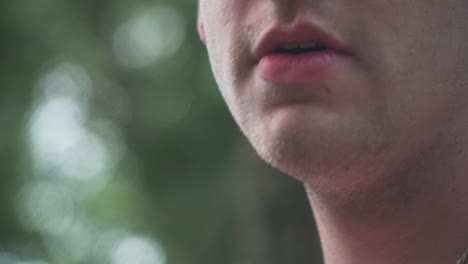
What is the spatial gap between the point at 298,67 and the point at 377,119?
263mm

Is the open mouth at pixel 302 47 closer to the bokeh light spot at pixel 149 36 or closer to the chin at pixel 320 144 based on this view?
the chin at pixel 320 144

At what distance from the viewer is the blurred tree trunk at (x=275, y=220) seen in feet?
21.2

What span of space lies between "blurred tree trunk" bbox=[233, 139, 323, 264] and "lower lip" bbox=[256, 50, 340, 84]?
3.46 meters

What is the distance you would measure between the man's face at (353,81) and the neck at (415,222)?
0.46 feet

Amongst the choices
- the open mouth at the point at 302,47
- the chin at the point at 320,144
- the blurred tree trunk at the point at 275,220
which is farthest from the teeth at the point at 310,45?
the blurred tree trunk at the point at 275,220

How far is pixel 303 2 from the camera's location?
2.96 meters

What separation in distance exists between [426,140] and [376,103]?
21 cm

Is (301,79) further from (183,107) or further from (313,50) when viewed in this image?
(183,107)

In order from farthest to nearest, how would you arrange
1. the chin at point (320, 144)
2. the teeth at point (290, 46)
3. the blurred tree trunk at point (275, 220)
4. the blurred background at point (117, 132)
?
the blurred background at point (117, 132) → the blurred tree trunk at point (275, 220) → the teeth at point (290, 46) → the chin at point (320, 144)

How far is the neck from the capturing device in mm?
3064

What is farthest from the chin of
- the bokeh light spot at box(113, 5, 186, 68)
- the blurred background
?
the bokeh light spot at box(113, 5, 186, 68)

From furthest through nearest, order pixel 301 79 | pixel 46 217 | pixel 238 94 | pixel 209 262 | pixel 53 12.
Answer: pixel 46 217 → pixel 53 12 → pixel 209 262 → pixel 238 94 → pixel 301 79

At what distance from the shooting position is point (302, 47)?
9.81 feet

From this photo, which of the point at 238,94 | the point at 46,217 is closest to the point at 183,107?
the point at 46,217
